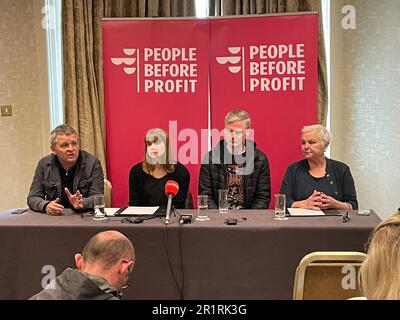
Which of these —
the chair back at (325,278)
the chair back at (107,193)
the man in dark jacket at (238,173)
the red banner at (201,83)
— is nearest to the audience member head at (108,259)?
the chair back at (325,278)

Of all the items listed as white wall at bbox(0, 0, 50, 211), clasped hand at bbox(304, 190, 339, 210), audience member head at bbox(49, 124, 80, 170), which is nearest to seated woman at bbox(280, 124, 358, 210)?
clasped hand at bbox(304, 190, 339, 210)

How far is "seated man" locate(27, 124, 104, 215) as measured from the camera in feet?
11.8

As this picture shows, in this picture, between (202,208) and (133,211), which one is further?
(133,211)

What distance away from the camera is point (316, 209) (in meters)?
3.38

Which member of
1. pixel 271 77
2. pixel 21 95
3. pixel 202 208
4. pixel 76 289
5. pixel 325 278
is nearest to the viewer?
pixel 76 289

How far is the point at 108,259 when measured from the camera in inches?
73.8

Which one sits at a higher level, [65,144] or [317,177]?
[65,144]

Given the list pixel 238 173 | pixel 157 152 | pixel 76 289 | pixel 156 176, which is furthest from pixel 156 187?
pixel 76 289

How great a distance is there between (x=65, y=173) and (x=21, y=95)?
142cm

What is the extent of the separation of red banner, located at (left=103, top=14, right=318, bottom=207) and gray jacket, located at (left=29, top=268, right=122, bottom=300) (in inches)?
115

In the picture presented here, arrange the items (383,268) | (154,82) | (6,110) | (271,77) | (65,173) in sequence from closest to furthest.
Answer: (383,268) → (65,173) → (271,77) → (154,82) → (6,110)

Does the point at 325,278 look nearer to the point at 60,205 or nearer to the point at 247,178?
the point at 247,178

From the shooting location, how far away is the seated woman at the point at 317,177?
3600 millimetres

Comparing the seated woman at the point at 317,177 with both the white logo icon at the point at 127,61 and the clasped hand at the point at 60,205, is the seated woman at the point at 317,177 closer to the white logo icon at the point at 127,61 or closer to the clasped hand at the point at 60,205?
the clasped hand at the point at 60,205
